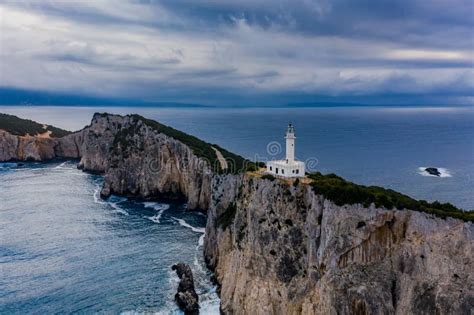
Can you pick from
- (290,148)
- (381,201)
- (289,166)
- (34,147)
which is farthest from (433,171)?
(34,147)

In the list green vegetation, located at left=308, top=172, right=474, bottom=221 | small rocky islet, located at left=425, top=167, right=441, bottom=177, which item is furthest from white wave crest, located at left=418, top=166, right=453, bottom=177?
green vegetation, located at left=308, top=172, right=474, bottom=221

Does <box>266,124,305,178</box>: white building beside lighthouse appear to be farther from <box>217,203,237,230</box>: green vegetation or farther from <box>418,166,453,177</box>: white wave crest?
<box>418,166,453,177</box>: white wave crest

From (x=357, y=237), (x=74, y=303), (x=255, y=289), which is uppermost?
(x=357, y=237)

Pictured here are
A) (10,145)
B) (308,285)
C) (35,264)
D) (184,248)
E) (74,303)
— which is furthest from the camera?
(10,145)

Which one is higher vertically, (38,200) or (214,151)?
(214,151)

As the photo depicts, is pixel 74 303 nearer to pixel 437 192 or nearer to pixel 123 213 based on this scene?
pixel 123 213

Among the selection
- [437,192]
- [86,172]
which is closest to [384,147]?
[437,192]
